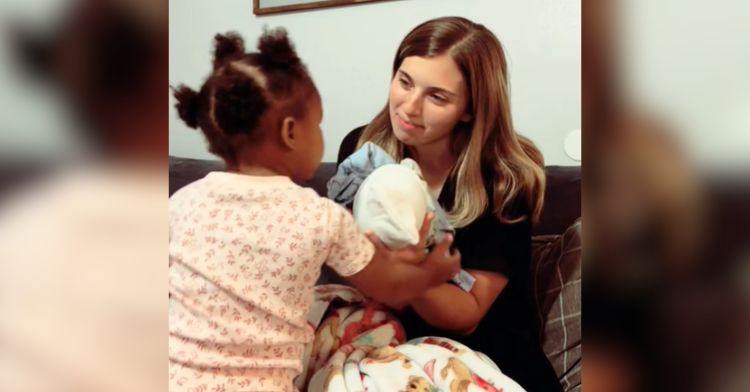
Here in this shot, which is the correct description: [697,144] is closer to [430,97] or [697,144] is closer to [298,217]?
[430,97]

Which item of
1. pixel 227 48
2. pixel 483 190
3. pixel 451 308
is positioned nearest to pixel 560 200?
pixel 483 190

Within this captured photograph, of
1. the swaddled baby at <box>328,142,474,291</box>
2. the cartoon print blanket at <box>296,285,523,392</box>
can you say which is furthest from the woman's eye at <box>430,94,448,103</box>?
the cartoon print blanket at <box>296,285,523,392</box>

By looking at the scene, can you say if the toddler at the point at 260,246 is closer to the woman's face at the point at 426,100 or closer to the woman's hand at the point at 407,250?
the woman's hand at the point at 407,250

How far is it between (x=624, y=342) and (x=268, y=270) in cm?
58

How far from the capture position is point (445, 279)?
979mm

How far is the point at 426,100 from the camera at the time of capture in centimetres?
98

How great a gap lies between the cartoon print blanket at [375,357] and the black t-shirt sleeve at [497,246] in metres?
0.13

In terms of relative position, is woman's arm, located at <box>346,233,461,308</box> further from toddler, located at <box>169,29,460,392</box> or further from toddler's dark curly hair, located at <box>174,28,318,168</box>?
toddler's dark curly hair, located at <box>174,28,318,168</box>

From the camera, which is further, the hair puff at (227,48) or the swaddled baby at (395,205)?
the hair puff at (227,48)

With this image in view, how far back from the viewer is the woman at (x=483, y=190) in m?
0.97

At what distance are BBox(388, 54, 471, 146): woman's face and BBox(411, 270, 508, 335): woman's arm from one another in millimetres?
228

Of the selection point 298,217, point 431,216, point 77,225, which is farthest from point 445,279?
point 77,225

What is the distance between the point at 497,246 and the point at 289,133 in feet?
1.24

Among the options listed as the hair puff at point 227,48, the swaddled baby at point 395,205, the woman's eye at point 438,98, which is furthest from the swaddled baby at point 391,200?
the hair puff at point 227,48
